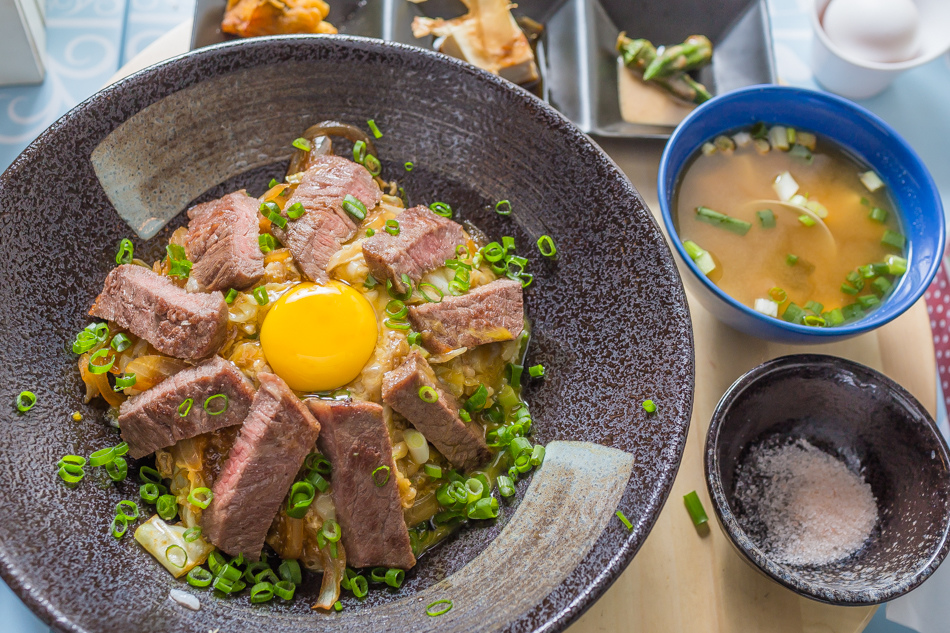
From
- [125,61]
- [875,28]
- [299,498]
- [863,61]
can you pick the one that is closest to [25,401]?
[299,498]

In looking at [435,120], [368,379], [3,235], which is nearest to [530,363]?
[368,379]

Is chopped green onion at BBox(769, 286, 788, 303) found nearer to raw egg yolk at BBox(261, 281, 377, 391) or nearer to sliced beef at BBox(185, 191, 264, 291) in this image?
raw egg yolk at BBox(261, 281, 377, 391)

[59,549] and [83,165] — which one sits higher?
[83,165]

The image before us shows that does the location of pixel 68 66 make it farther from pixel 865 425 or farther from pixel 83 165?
pixel 865 425

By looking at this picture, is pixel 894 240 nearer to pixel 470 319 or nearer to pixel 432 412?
pixel 470 319

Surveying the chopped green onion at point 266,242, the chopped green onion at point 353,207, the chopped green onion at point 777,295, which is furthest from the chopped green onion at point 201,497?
the chopped green onion at point 777,295

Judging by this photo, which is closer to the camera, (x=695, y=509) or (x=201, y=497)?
(x=201, y=497)

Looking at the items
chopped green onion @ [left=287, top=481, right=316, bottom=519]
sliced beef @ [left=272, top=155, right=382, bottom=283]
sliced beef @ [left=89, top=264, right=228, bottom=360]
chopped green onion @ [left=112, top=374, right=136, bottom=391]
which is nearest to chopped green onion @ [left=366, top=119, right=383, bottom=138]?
sliced beef @ [left=272, top=155, right=382, bottom=283]
